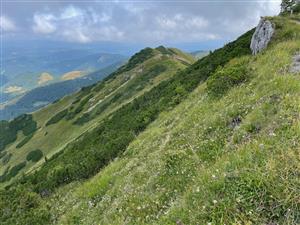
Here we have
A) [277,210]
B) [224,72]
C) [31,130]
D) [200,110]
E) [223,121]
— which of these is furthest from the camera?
[31,130]

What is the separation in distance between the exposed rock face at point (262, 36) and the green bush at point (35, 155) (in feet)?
233

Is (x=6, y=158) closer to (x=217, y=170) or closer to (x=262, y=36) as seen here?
(x=262, y=36)

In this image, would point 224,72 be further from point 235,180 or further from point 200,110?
point 235,180

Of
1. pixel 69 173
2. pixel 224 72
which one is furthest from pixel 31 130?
pixel 224 72

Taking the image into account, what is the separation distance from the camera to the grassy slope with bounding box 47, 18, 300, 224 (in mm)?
6441

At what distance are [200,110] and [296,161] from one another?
13.1m

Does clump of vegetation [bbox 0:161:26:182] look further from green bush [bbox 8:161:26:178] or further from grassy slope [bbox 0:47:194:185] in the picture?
grassy slope [bbox 0:47:194:185]

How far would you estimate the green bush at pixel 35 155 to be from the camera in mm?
88250

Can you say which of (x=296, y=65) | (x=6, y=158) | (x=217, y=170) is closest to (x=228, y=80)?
(x=296, y=65)

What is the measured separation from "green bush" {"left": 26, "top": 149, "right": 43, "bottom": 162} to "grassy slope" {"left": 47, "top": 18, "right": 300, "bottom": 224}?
71454 mm

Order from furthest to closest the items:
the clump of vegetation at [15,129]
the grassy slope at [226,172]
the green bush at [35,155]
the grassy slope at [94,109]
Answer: the clump of vegetation at [15,129], the grassy slope at [94,109], the green bush at [35,155], the grassy slope at [226,172]

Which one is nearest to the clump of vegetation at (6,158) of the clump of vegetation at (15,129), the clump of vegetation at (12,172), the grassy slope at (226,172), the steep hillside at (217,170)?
the clump of vegetation at (12,172)

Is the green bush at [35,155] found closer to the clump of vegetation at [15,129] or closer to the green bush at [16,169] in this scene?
the green bush at [16,169]

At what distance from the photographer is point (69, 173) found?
28.8 metres
